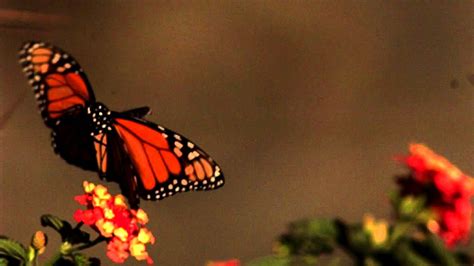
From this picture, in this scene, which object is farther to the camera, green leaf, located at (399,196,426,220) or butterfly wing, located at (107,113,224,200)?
butterfly wing, located at (107,113,224,200)

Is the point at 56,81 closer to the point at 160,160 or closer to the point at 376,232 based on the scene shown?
the point at 160,160

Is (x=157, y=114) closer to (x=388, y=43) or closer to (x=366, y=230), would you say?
(x=388, y=43)

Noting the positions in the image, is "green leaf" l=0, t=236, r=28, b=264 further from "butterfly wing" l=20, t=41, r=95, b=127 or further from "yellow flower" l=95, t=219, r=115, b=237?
"butterfly wing" l=20, t=41, r=95, b=127

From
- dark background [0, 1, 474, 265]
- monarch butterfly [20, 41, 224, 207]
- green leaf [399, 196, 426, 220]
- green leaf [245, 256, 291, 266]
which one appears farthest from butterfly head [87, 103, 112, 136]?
green leaf [399, 196, 426, 220]

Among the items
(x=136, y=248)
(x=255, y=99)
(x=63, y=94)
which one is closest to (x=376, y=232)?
(x=136, y=248)

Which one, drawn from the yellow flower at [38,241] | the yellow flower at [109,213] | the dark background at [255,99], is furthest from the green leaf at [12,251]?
the dark background at [255,99]

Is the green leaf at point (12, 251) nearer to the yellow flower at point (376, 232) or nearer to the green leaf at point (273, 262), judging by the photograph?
the green leaf at point (273, 262)
